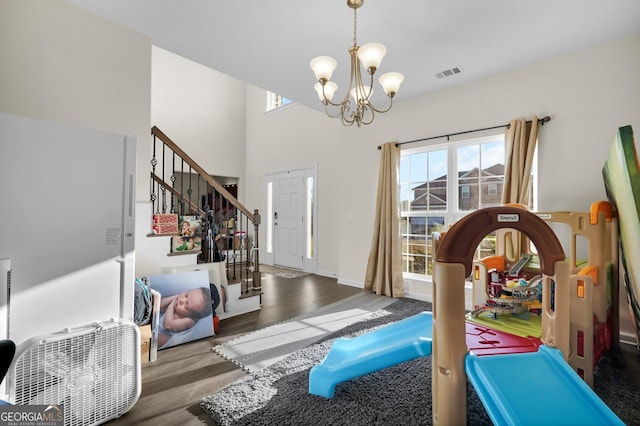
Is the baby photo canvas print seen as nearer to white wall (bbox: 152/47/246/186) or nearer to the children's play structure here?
the children's play structure

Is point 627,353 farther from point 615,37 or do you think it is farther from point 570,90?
point 615,37

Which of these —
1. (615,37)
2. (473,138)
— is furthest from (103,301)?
(615,37)

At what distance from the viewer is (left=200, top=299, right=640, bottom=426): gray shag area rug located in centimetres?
161

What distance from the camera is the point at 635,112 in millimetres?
2629

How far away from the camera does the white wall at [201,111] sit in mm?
6125

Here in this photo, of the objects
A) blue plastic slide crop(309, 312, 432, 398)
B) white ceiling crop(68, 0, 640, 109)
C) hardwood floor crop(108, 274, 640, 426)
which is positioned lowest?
hardwood floor crop(108, 274, 640, 426)

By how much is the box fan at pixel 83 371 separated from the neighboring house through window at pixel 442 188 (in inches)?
134

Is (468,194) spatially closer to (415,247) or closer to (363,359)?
(415,247)

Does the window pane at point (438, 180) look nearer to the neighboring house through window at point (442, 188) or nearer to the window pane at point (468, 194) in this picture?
the neighboring house through window at point (442, 188)

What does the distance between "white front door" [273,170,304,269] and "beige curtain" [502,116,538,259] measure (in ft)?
11.9

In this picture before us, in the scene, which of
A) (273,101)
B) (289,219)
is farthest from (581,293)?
(273,101)

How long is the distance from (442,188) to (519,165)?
956mm

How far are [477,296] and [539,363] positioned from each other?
4.56 ft

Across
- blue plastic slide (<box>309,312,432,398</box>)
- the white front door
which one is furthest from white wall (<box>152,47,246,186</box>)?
blue plastic slide (<box>309,312,432,398</box>)
